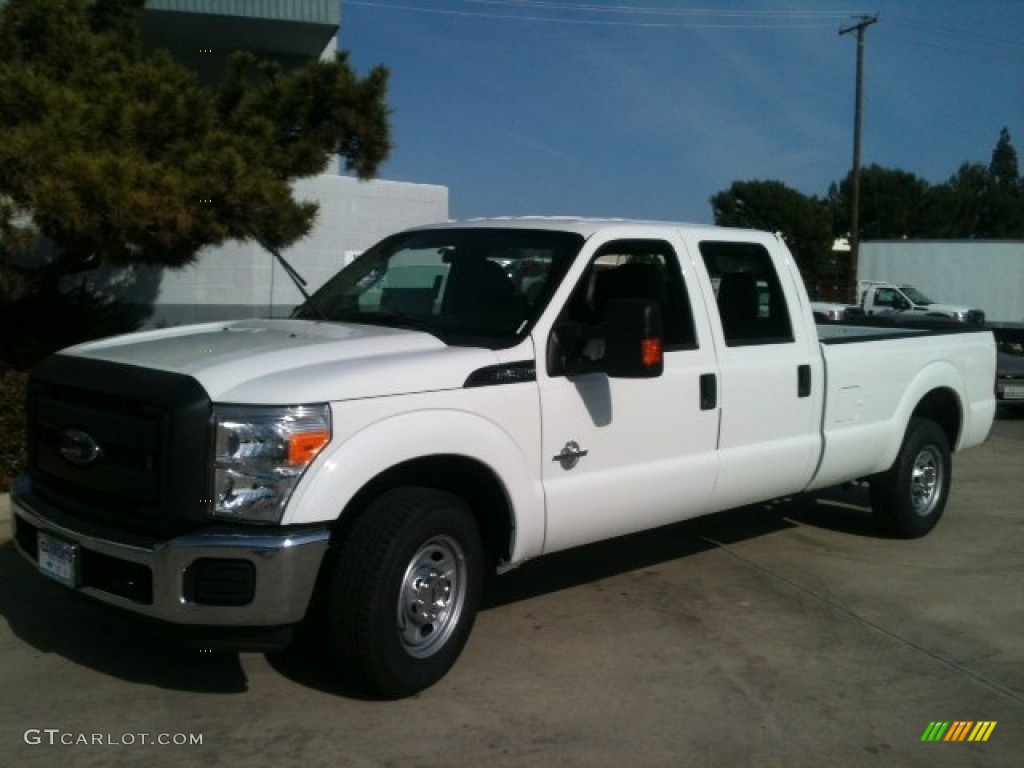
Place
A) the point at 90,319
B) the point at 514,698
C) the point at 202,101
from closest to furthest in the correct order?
the point at 514,698
the point at 202,101
the point at 90,319

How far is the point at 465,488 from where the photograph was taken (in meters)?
4.99

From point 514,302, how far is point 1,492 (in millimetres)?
4567

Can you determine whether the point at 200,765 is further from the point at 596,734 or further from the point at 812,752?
the point at 812,752

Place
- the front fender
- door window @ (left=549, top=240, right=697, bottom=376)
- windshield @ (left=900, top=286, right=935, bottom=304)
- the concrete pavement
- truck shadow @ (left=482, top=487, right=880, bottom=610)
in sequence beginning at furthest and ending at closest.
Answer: windshield @ (left=900, top=286, right=935, bottom=304), truck shadow @ (left=482, top=487, right=880, bottom=610), door window @ (left=549, top=240, right=697, bottom=376), the concrete pavement, the front fender

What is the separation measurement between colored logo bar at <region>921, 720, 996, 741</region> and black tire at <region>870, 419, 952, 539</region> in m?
2.97

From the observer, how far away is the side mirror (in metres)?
4.98

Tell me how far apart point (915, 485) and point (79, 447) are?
568 cm

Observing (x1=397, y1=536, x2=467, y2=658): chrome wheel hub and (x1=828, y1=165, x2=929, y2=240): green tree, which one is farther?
(x1=828, y1=165, x2=929, y2=240): green tree

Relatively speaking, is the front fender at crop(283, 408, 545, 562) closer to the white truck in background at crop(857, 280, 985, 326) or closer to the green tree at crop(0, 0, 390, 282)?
the green tree at crop(0, 0, 390, 282)

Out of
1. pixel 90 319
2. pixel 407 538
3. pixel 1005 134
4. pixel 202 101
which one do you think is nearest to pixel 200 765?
pixel 407 538

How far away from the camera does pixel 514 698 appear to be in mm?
4789

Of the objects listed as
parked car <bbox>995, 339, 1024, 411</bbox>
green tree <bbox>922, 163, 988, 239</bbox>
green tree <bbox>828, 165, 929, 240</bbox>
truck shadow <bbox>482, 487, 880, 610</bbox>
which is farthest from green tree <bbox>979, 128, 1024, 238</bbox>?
truck shadow <bbox>482, 487, 880, 610</bbox>

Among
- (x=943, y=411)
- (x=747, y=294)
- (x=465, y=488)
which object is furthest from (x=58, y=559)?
(x=943, y=411)

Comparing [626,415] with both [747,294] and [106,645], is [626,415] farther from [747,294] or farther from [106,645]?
[106,645]
